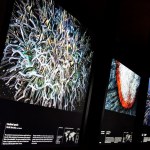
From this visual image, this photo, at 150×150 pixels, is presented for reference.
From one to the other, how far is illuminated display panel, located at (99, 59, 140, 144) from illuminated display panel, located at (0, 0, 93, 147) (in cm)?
53

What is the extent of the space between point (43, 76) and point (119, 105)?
1.38m

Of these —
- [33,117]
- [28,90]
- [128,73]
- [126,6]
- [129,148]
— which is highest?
[126,6]

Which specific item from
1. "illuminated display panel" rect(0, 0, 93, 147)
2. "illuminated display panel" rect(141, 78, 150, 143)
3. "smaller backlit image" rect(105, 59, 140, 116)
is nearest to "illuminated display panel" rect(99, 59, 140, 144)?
"smaller backlit image" rect(105, 59, 140, 116)

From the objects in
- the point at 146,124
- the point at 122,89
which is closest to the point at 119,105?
the point at 122,89

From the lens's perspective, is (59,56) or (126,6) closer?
(59,56)

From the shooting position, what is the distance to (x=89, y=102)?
2244 mm

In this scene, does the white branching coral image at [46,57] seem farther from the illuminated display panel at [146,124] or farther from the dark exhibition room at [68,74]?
the illuminated display panel at [146,124]

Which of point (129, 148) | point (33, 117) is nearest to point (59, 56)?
point (33, 117)

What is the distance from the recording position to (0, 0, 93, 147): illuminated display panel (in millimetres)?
1448

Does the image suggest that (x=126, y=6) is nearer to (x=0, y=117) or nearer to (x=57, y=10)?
(x=57, y=10)

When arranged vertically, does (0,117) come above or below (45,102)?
below

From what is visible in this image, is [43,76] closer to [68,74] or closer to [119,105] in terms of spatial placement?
[68,74]

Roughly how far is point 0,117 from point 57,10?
0.78 meters

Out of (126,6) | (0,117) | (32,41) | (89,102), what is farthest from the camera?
(126,6)
